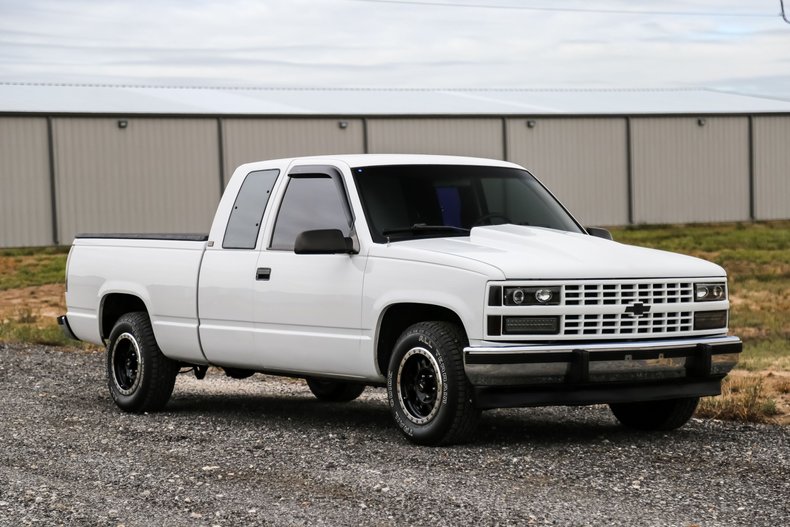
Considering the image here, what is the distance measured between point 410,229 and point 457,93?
39341 millimetres

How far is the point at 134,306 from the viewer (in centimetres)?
1143

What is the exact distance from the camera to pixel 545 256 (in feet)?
27.1

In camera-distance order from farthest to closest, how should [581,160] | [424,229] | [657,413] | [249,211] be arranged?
[581,160] < [249,211] < [657,413] < [424,229]

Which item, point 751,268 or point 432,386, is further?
point 751,268

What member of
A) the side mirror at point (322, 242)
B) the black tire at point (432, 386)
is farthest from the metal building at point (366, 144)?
the black tire at point (432, 386)

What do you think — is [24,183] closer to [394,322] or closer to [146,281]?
[146,281]

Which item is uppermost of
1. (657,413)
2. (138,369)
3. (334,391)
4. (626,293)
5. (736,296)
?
(626,293)

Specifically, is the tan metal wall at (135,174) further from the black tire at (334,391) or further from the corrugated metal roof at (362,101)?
the black tire at (334,391)

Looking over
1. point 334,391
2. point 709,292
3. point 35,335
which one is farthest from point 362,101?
point 709,292

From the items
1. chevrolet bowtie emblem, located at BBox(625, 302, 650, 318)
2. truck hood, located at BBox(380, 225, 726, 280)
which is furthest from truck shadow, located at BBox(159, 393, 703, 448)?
truck hood, located at BBox(380, 225, 726, 280)

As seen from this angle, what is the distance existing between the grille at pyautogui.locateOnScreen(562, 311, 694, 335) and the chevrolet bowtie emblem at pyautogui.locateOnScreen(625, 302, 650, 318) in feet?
0.10

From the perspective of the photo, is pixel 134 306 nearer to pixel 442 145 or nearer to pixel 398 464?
pixel 398 464

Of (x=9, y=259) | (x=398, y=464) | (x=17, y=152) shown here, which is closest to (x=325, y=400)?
(x=398, y=464)

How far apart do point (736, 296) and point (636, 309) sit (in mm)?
15217
